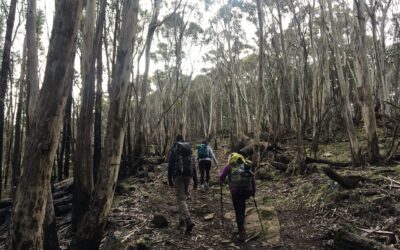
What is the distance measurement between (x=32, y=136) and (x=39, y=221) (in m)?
0.82

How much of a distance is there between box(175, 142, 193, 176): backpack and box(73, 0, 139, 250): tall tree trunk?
1201mm

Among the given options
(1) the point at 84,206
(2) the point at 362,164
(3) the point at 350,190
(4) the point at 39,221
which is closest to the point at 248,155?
(2) the point at 362,164

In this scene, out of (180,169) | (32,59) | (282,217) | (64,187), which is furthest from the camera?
(64,187)

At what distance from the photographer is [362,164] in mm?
8531

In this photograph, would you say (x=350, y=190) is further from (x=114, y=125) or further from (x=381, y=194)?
(x=114, y=125)

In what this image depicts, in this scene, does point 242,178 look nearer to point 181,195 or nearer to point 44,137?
point 181,195

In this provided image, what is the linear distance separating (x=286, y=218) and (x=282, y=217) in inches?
4.6

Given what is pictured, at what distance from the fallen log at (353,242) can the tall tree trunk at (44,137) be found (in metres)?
3.53

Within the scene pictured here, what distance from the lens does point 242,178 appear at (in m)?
5.89

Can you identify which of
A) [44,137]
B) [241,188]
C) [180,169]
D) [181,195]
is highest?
[44,137]

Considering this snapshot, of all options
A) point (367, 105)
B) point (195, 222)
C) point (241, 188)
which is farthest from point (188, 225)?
point (367, 105)

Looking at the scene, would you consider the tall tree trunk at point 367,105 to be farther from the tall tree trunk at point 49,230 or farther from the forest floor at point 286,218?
the tall tree trunk at point 49,230

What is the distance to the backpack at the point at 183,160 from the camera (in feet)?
20.7

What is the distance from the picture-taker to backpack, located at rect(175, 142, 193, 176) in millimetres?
6312
